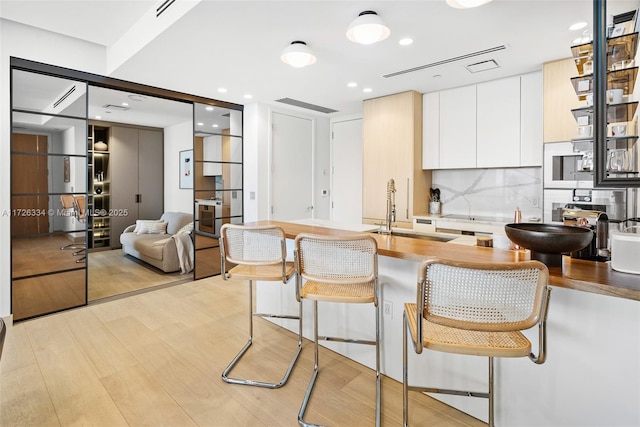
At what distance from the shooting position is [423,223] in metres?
4.20

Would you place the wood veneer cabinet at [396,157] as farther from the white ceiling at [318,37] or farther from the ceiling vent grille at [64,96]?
the ceiling vent grille at [64,96]

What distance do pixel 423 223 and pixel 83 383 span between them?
11.7 feet

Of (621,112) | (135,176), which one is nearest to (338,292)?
(621,112)

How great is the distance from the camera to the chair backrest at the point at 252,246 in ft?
Result: 7.13

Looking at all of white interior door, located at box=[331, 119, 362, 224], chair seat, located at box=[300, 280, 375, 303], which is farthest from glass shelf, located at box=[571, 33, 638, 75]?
white interior door, located at box=[331, 119, 362, 224]

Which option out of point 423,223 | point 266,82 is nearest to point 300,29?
point 266,82

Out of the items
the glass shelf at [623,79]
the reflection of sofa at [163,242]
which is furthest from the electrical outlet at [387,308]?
the reflection of sofa at [163,242]

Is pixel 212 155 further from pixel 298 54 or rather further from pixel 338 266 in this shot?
pixel 338 266

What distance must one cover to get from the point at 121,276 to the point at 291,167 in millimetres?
2895

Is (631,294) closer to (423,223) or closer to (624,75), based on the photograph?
(624,75)

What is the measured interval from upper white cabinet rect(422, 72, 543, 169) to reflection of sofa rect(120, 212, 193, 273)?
360cm

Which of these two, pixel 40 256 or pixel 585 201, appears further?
pixel 40 256

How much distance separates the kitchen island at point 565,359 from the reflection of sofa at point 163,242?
3.75 metres

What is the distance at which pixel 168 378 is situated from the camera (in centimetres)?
224
